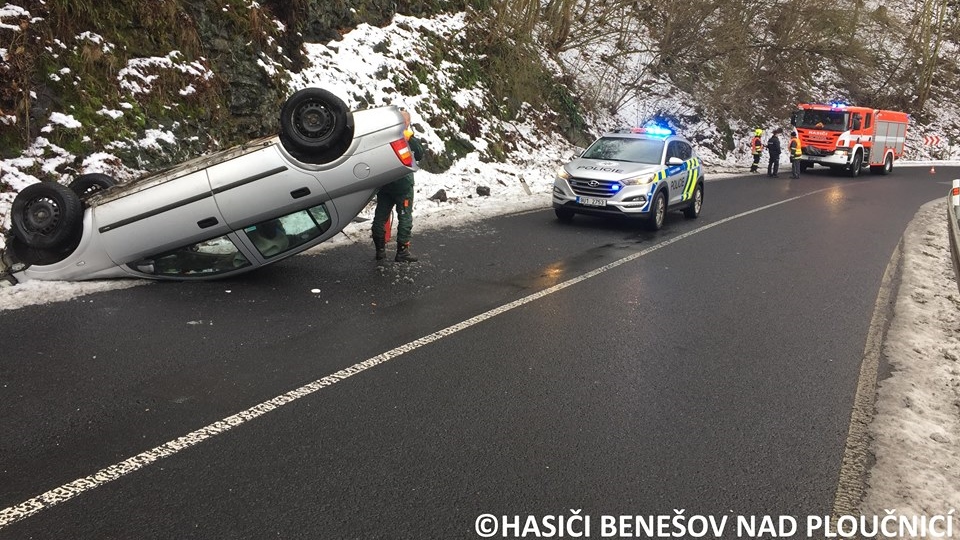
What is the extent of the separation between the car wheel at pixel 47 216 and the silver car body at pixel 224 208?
0.47 feet

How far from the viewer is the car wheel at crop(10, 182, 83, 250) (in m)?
7.09

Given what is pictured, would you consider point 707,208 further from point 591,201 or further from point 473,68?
point 473,68

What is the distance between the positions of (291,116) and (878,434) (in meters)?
5.80

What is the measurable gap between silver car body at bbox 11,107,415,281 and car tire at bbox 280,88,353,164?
3.7 inches

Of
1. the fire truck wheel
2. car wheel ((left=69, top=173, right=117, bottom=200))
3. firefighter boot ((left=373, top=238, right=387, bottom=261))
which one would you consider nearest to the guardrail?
firefighter boot ((left=373, top=238, right=387, bottom=261))

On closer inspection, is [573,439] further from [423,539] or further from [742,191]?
[742,191]

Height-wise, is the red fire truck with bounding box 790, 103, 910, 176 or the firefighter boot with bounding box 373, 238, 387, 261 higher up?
the red fire truck with bounding box 790, 103, 910, 176

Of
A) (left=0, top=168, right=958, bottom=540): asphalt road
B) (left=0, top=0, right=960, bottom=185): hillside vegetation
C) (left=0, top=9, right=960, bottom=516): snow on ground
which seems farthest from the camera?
(left=0, top=0, right=960, bottom=185): hillside vegetation

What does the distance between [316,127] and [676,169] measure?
7.72 m

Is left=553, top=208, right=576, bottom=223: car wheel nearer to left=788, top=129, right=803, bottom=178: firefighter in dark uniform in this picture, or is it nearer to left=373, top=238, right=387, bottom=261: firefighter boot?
left=373, top=238, right=387, bottom=261: firefighter boot

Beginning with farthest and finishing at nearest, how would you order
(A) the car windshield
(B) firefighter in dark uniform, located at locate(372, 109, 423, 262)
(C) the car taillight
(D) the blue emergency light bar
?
(A) the car windshield < (D) the blue emergency light bar < (B) firefighter in dark uniform, located at locate(372, 109, 423, 262) < (C) the car taillight

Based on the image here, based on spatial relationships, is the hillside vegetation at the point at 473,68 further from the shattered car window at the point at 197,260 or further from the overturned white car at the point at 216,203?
the shattered car window at the point at 197,260

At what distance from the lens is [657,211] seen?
475 inches

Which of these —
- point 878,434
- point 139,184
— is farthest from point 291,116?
point 878,434
